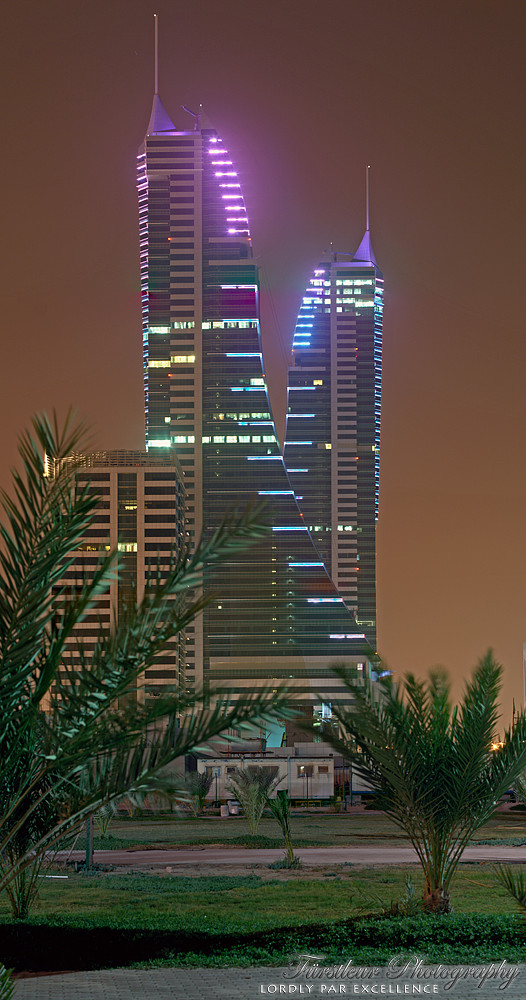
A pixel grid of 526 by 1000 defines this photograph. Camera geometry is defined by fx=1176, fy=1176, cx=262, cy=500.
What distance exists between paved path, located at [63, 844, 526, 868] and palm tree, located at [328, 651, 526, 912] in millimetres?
8275

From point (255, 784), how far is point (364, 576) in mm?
152603

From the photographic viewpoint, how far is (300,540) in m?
130

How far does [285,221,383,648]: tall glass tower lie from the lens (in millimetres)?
180750

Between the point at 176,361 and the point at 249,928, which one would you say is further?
the point at 176,361

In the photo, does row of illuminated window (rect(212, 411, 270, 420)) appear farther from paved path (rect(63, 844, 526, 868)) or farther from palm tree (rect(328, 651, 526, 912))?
palm tree (rect(328, 651, 526, 912))

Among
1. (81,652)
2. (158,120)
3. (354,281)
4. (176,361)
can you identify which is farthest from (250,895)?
(354,281)

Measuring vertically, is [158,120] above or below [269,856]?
above

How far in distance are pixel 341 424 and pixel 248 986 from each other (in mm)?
174786

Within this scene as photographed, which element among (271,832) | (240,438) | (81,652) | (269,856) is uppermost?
(240,438)

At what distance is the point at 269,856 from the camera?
79.2 feet

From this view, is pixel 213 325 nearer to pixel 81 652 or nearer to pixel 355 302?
pixel 355 302

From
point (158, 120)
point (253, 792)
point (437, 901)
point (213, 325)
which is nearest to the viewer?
point (437, 901)

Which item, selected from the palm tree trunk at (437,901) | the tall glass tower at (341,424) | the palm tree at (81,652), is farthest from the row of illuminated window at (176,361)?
the palm tree at (81,652)

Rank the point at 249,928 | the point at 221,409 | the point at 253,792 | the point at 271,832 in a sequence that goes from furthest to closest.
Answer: the point at 221,409
the point at 271,832
the point at 253,792
the point at 249,928
